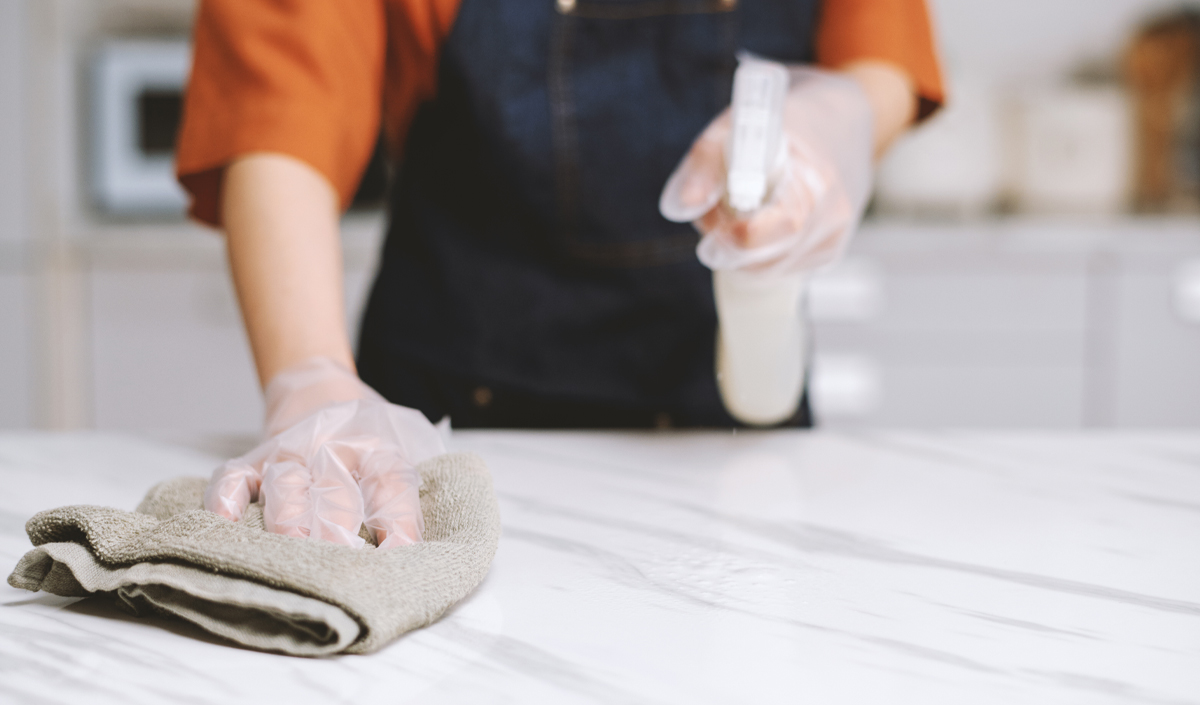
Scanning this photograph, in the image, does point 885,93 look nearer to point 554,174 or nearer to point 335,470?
point 554,174

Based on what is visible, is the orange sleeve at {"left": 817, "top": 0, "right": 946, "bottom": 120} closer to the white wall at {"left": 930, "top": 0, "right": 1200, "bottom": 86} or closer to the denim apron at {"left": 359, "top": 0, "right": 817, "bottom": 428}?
the denim apron at {"left": 359, "top": 0, "right": 817, "bottom": 428}

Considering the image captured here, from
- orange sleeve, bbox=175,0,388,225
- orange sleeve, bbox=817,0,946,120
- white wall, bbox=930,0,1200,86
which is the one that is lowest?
orange sleeve, bbox=175,0,388,225

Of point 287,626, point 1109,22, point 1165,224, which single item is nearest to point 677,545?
point 287,626

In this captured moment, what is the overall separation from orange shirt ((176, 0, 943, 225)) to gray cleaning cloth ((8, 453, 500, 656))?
13.4 inches

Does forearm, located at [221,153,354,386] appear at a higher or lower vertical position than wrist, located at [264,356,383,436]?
higher

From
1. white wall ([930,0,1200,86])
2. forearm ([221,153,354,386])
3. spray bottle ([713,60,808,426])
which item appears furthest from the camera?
white wall ([930,0,1200,86])

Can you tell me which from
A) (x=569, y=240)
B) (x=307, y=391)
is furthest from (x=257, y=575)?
(x=569, y=240)

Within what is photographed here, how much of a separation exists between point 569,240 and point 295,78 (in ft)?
0.79

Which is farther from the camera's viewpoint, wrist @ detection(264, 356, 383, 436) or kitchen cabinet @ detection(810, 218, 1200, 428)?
kitchen cabinet @ detection(810, 218, 1200, 428)

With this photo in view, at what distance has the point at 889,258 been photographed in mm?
1558

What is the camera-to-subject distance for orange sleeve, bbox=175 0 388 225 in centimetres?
60

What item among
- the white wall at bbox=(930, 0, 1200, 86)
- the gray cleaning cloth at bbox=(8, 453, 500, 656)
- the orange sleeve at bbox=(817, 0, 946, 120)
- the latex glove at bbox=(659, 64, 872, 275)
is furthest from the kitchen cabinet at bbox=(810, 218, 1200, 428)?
the gray cleaning cloth at bbox=(8, 453, 500, 656)

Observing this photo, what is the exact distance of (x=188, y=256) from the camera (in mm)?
1596

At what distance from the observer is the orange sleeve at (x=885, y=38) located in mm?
749
